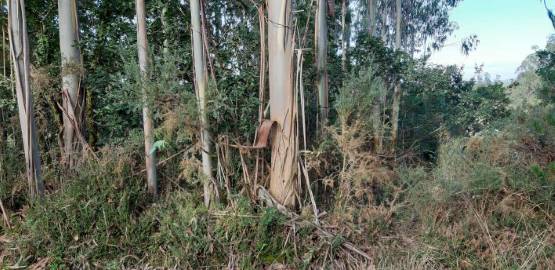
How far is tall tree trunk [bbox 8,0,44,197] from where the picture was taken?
3.35 metres

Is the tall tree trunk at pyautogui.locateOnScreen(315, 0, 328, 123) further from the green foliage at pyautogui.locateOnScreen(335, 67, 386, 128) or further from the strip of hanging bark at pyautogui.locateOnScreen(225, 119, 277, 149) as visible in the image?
the strip of hanging bark at pyautogui.locateOnScreen(225, 119, 277, 149)

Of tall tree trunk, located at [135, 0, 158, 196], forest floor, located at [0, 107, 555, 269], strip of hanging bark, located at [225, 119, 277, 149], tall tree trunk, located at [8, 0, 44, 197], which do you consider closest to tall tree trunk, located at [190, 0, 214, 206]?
strip of hanging bark, located at [225, 119, 277, 149]

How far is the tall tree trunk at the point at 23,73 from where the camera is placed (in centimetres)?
335

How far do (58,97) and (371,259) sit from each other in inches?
146

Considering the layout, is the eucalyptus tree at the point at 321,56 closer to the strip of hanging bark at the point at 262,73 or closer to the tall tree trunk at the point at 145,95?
the strip of hanging bark at the point at 262,73

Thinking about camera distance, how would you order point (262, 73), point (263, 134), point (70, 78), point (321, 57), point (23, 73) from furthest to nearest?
point (321, 57) < point (70, 78) < point (262, 73) < point (263, 134) < point (23, 73)

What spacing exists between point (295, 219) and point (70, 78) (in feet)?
9.47

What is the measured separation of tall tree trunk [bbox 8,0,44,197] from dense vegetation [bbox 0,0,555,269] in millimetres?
420

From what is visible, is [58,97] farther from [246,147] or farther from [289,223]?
[289,223]

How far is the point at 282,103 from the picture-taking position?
3.60 meters

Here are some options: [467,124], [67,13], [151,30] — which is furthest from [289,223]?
[467,124]

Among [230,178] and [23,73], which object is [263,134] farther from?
[23,73]

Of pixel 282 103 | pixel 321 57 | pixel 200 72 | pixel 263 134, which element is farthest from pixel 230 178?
pixel 321 57

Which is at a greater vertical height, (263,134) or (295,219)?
(263,134)
